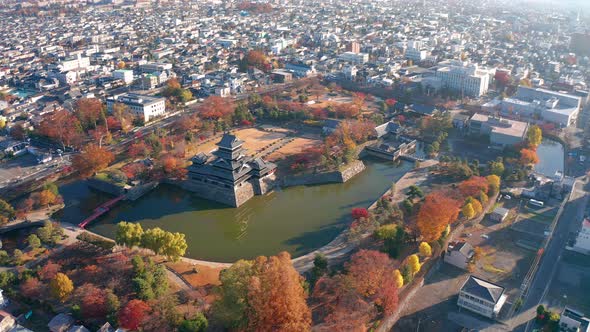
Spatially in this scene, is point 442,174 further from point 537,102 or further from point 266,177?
point 537,102

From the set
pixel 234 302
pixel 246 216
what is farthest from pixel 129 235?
pixel 234 302

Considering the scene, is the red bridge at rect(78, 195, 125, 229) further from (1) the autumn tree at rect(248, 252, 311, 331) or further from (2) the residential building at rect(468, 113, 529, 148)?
(2) the residential building at rect(468, 113, 529, 148)

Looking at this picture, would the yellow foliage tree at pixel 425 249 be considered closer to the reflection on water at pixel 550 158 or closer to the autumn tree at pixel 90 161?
the reflection on water at pixel 550 158

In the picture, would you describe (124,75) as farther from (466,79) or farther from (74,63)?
(466,79)

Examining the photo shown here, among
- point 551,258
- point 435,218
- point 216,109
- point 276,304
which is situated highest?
point 216,109

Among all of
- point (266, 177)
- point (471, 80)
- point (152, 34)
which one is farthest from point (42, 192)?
point (152, 34)

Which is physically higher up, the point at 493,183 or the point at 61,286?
the point at 61,286

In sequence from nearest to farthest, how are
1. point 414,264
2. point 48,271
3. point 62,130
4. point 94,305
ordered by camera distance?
point 94,305 < point 48,271 < point 414,264 < point 62,130
